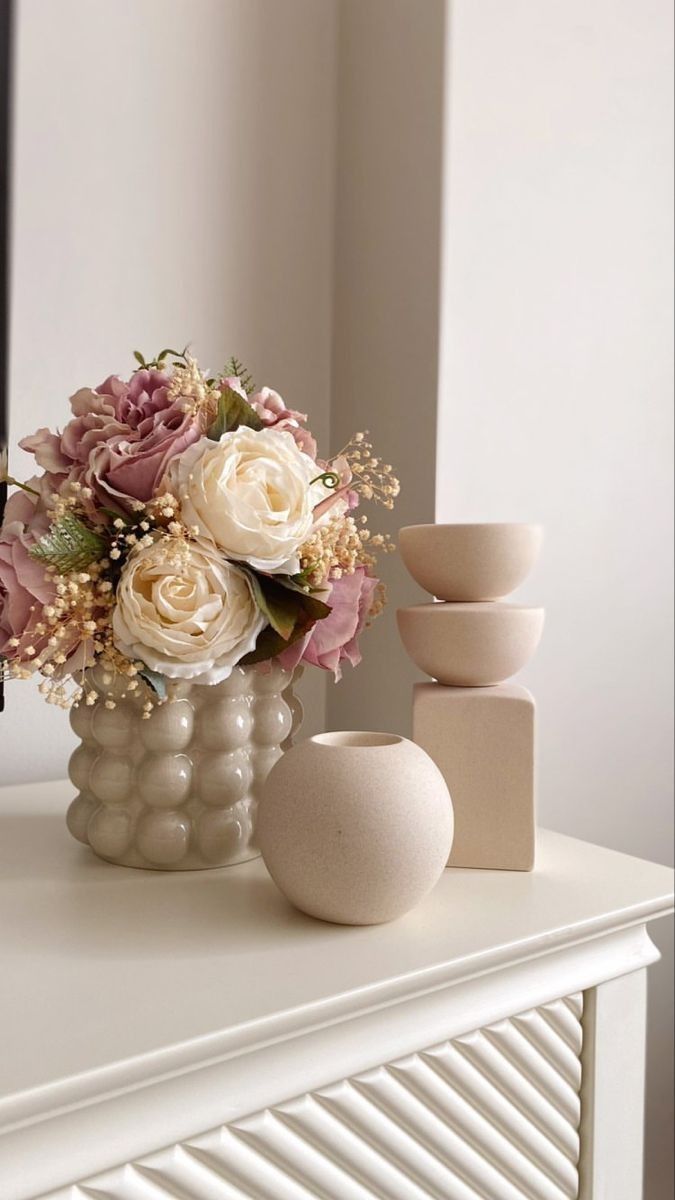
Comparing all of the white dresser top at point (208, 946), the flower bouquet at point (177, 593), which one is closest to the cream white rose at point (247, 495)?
the flower bouquet at point (177, 593)

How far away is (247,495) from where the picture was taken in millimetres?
699

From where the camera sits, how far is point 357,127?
1236mm

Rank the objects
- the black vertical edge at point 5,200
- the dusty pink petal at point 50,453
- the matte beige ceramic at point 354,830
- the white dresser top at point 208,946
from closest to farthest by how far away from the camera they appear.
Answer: the white dresser top at point 208,946 → the matte beige ceramic at point 354,830 → the dusty pink petal at point 50,453 → the black vertical edge at point 5,200

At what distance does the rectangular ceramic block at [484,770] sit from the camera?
2.70ft

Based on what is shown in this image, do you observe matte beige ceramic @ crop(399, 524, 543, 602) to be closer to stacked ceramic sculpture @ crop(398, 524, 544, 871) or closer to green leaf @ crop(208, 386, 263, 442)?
stacked ceramic sculpture @ crop(398, 524, 544, 871)

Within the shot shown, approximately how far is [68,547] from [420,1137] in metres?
0.46

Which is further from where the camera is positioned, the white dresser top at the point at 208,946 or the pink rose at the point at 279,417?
the pink rose at the point at 279,417

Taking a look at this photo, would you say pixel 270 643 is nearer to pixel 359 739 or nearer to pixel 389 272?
pixel 359 739

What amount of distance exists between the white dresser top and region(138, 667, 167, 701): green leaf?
0.15 metres

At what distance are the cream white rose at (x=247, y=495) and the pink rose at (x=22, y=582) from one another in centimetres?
11

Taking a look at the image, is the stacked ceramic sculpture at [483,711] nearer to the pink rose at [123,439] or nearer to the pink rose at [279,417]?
the pink rose at [279,417]

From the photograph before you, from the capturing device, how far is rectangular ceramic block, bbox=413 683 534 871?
2.70 feet

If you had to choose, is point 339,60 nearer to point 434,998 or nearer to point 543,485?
point 543,485

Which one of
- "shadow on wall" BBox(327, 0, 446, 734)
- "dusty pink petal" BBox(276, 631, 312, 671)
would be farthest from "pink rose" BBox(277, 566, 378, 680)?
"shadow on wall" BBox(327, 0, 446, 734)
